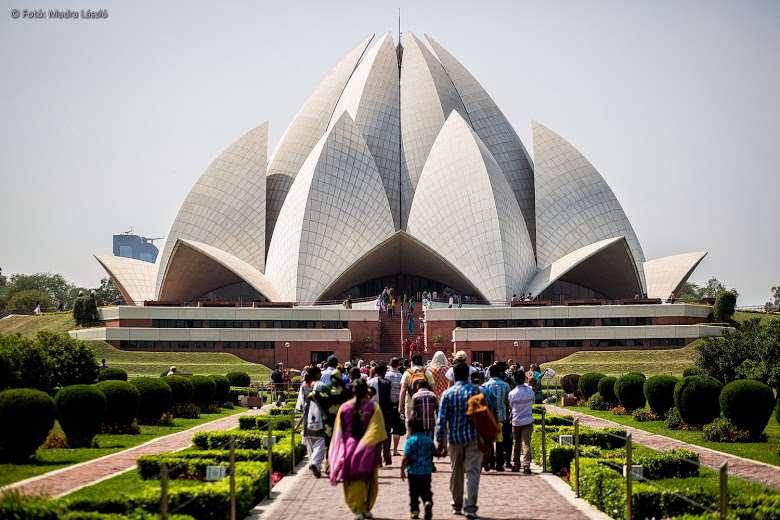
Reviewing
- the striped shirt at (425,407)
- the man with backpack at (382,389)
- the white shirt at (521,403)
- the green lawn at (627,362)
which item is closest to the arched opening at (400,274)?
the green lawn at (627,362)

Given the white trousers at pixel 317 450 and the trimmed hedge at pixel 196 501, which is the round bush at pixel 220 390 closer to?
the white trousers at pixel 317 450

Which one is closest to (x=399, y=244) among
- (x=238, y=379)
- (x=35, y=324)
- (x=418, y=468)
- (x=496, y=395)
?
(x=238, y=379)

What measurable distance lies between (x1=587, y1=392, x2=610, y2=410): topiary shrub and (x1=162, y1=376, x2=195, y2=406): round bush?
10.0 metres

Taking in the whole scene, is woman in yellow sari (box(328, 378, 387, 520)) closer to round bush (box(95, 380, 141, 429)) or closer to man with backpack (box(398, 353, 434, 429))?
man with backpack (box(398, 353, 434, 429))

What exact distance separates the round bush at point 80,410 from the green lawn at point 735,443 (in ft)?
31.2

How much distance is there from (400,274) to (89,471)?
4069 cm

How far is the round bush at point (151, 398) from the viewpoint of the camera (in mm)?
18688

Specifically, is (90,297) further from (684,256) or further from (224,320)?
(684,256)

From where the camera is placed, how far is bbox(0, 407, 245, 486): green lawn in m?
11.8

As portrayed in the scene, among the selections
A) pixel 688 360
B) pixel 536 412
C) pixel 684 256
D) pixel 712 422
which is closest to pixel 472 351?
pixel 688 360

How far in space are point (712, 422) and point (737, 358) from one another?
753cm

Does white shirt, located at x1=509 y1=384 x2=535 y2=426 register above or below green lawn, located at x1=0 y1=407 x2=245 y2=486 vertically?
above

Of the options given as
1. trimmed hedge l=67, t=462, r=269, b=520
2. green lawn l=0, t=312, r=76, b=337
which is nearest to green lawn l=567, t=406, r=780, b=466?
trimmed hedge l=67, t=462, r=269, b=520

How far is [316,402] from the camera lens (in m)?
11.1
